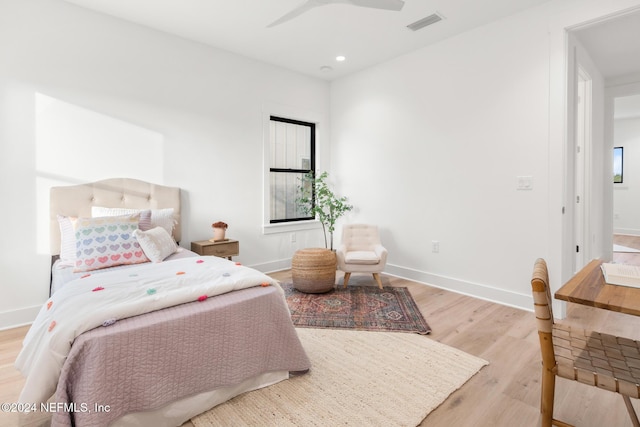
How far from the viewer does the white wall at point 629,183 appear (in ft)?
24.4

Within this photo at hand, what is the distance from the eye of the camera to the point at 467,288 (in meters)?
3.66

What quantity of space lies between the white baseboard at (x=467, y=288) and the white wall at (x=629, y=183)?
21.7ft

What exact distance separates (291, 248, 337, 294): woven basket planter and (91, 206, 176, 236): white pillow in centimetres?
137

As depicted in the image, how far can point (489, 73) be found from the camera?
3434 millimetres

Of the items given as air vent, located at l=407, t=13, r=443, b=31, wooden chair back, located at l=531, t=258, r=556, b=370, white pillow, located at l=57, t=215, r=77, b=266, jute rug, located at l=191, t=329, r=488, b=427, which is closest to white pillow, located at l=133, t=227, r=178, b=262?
white pillow, located at l=57, t=215, r=77, b=266

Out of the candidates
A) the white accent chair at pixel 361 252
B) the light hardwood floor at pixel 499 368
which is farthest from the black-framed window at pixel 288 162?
the light hardwood floor at pixel 499 368

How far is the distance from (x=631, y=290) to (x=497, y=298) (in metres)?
2.25

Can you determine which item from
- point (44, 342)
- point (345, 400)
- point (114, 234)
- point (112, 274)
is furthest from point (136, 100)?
point (345, 400)

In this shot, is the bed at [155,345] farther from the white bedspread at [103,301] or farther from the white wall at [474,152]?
the white wall at [474,152]

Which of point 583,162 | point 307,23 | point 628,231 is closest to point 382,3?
point 307,23

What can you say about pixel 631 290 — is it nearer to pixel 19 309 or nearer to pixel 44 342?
pixel 44 342

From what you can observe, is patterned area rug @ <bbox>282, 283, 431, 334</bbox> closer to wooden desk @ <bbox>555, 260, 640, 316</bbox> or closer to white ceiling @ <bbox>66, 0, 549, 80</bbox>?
wooden desk @ <bbox>555, 260, 640, 316</bbox>

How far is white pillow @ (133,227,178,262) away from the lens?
107 inches

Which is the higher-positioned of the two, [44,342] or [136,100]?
[136,100]
